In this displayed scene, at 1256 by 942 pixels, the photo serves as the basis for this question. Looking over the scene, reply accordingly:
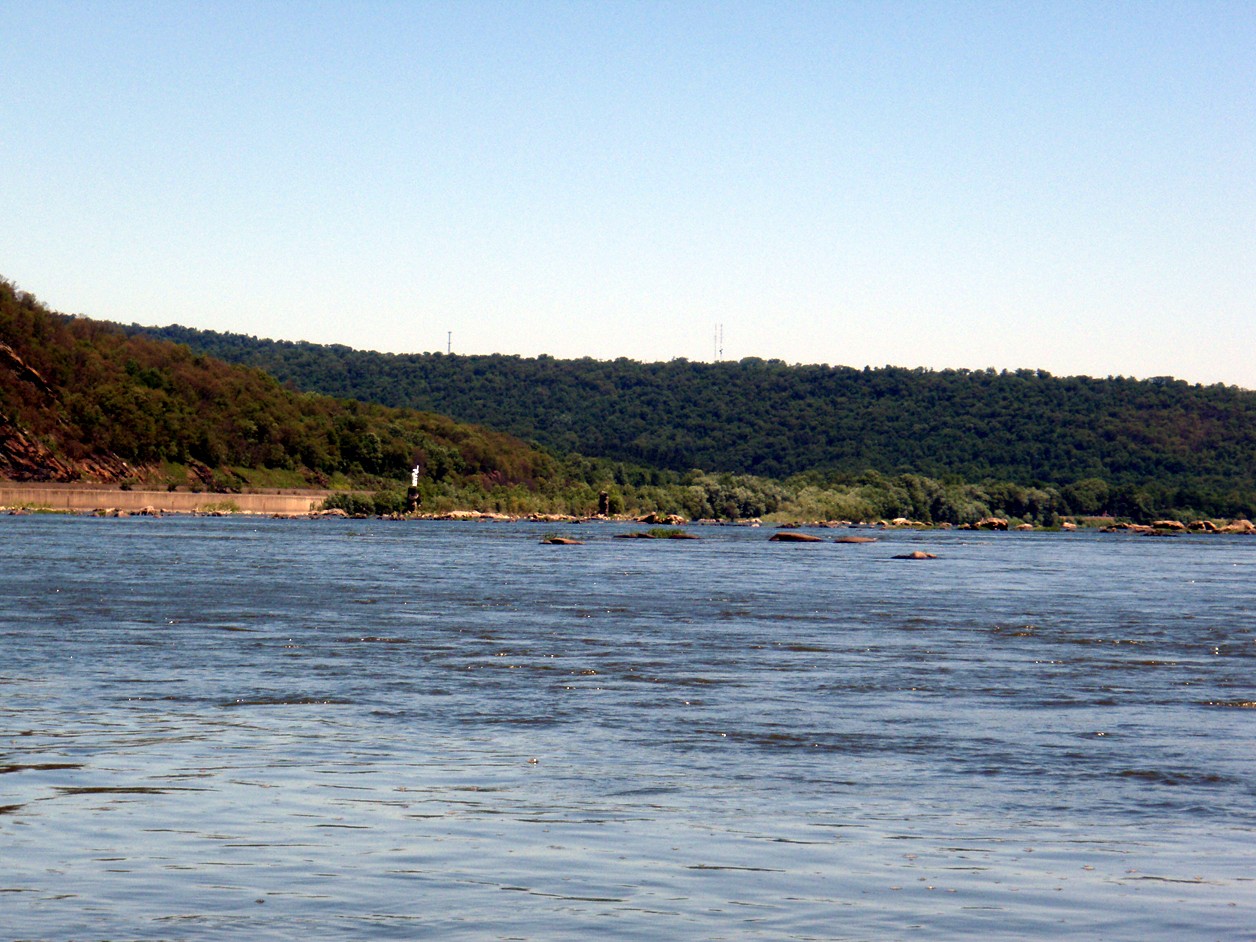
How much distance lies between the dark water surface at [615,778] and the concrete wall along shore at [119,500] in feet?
451

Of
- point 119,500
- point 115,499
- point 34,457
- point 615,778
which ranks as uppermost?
point 34,457

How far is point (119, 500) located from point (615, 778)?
6836 inches

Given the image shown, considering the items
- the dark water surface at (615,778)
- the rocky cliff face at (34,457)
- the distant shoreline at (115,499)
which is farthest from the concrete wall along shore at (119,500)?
the dark water surface at (615,778)

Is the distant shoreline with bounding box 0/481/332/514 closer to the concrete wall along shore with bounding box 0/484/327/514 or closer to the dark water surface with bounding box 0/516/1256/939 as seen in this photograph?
the concrete wall along shore with bounding box 0/484/327/514

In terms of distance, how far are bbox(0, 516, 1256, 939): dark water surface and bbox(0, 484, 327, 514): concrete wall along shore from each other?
451 feet

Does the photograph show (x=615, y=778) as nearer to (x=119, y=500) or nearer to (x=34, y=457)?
(x=119, y=500)

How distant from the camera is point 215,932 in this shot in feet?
33.1

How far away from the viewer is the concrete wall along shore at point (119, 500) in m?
167

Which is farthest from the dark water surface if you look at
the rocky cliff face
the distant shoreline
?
the rocky cliff face

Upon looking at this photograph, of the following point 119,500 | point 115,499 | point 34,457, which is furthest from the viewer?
point 34,457

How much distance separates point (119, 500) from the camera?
179125mm

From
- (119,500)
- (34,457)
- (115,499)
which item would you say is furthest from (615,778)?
(34,457)

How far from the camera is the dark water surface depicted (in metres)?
11.0

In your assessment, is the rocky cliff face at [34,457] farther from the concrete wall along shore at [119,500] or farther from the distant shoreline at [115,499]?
the concrete wall along shore at [119,500]
